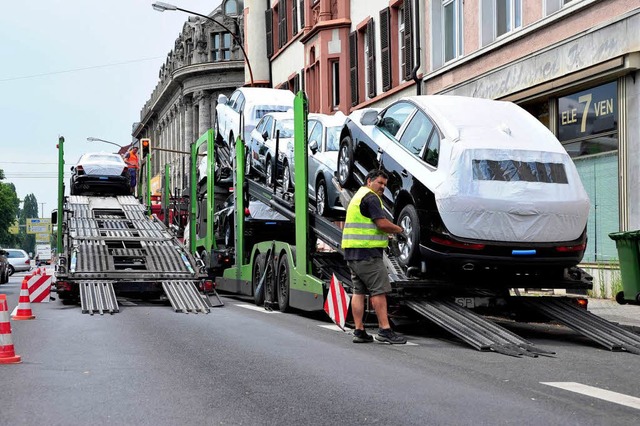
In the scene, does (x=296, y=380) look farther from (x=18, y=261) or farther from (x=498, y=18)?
(x=18, y=261)

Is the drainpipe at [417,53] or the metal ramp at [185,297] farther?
the drainpipe at [417,53]

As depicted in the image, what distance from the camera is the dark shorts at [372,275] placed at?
10.4 m

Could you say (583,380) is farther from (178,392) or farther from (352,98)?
(352,98)

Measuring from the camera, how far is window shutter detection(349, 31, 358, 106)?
1216 inches

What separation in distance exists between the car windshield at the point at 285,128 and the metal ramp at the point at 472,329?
24.5ft

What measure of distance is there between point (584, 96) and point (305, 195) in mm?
7186

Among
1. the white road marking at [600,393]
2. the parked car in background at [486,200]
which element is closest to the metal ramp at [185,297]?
the parked car in background at [486,200]

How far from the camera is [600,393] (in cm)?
707

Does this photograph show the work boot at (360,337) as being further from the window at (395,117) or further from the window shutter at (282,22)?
the window shutter at (282,22)

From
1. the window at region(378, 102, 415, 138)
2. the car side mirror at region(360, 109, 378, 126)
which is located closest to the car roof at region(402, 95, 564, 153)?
the window at region(378, 102, 415, 138)

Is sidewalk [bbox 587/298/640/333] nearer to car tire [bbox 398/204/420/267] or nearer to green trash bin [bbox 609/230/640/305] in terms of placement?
green trash bin [bbox 609/230/640/305]

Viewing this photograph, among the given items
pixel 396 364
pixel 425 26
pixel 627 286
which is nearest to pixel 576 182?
pixel 627 286

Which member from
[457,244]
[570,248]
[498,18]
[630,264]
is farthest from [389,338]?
[498,18]

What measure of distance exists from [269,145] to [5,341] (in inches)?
394
